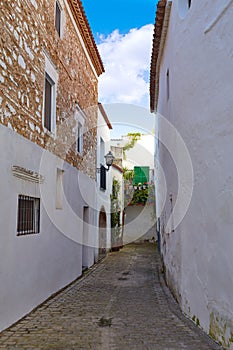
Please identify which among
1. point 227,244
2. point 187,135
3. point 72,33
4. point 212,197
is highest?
point 72,33

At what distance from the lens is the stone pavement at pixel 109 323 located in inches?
183

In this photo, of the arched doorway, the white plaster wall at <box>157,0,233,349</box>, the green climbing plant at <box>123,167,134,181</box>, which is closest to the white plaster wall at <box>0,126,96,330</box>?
the white plaster wall at <box>157,0,233,349</box>

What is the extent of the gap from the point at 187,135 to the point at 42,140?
9.95ft

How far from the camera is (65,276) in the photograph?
28.3ft

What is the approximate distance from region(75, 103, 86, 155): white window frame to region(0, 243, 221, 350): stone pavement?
13.9 ft

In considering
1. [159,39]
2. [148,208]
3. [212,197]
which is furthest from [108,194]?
[212,197]

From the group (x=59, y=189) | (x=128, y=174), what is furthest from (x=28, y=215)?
(x=128, y=174)

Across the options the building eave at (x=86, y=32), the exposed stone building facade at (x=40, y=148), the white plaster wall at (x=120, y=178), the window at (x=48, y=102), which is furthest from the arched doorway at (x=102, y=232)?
the window at (x=48, y=102)

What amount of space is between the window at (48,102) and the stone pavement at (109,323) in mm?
3926

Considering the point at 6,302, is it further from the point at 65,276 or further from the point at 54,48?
the point at 54,48

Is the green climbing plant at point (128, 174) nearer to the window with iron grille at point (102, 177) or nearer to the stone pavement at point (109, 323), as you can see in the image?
the window with iron grille at point (102, 177)

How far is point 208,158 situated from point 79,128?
6756 millimetres

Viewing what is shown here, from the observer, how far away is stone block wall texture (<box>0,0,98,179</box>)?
5266 mm

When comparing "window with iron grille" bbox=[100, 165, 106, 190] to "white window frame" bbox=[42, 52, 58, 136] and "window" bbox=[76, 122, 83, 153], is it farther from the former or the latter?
"white window frame" bbox=[42, 52, 58, 136]
